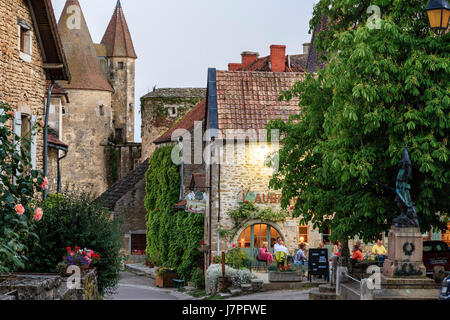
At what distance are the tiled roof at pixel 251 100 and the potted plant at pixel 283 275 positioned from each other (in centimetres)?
603

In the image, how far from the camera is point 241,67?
136 ft

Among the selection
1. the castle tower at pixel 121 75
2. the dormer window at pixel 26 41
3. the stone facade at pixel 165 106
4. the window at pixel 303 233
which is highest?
the castle tower at pixel 121 75

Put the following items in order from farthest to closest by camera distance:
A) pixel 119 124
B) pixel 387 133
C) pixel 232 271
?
pixel 119 124
pixel 232 271
pixel 387 133

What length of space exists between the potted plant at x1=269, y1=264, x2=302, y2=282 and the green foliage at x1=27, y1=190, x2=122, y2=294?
6583 mm

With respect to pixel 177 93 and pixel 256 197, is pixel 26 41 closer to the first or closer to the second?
pixel 256 197

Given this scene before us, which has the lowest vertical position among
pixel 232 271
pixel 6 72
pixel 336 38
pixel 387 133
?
pixel 232 271

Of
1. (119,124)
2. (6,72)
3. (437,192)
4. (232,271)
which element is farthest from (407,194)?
(119,124)

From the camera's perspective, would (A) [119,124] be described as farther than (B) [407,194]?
Yes

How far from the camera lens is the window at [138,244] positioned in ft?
164

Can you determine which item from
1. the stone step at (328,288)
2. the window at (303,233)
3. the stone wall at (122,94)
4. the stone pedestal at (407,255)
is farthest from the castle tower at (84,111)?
the stone pedestal at (407,255)

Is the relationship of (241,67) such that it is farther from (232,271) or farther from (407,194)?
(407,194)

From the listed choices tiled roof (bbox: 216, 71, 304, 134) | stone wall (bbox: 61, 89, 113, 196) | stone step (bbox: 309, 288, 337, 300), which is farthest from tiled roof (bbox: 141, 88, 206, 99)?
stone step (bbox: 309, 288, 337, 300)

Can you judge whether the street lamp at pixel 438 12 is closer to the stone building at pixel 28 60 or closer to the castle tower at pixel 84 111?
the stone building at pixel 28 60
